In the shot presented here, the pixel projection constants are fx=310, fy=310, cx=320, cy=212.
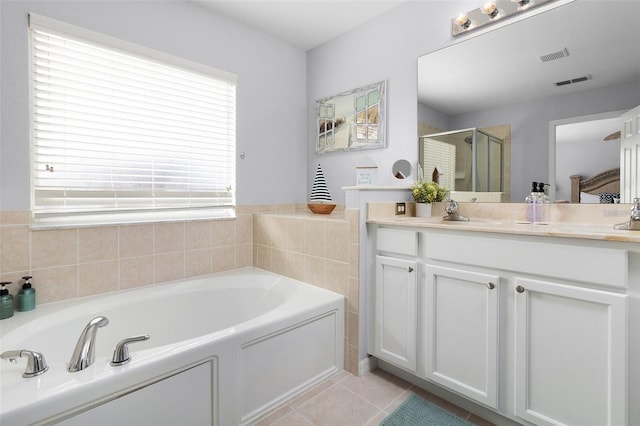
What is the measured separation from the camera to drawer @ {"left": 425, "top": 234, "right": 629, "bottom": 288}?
112 cm

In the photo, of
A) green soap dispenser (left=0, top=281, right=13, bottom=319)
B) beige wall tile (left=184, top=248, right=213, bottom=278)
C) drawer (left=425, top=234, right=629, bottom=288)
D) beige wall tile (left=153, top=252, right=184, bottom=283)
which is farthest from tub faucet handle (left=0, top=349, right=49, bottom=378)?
drawer (left=425, top=234, right=629, bottom=288)

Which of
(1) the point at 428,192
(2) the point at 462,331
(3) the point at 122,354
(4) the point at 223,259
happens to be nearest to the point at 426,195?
(1) the point at 428,192

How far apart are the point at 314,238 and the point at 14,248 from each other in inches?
64.9

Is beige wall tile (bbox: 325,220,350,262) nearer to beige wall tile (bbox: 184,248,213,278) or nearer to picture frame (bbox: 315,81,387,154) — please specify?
picture frame (bbox: 315,81,387,154)

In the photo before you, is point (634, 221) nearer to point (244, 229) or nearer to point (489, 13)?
A: point (489, 13)

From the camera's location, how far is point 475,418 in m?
1.54

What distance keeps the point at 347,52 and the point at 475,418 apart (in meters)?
2.68

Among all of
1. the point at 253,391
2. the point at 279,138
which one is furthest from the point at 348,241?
the point at 279,138

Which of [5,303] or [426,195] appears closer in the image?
[5,303]

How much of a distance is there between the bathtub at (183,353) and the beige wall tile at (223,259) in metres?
0.11

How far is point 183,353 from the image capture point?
4.01 feet

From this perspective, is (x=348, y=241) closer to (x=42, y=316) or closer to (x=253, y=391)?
(x=253, y=391)

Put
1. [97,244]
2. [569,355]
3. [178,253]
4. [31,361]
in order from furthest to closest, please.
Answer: [178,253]
[97,244]
[569,355]
[31,361]

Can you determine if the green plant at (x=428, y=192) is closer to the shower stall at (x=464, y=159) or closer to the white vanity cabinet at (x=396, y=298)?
the shower stall at (x=464, y=159)
